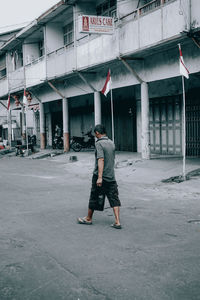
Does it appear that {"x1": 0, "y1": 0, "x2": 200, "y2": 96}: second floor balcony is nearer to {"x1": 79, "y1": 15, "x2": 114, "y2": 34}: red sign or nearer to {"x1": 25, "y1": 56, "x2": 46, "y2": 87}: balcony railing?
{"x1": 25, "y1": 56, "x2": 46, "y2": 87}: balcony railing

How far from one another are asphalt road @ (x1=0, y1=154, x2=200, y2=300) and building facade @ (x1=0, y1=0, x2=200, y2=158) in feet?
19.4

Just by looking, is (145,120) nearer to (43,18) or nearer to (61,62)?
(61,62)

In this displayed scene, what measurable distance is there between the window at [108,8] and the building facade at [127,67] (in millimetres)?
48

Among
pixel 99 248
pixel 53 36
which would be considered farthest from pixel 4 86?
pixel 99 248

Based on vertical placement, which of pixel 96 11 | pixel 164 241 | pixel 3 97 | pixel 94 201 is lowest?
pixel 164 241

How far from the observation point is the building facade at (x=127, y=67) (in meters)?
13.4

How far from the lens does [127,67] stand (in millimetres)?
15789

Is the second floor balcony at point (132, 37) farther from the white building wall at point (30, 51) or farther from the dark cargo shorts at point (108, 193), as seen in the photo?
the dark cargo shorts at point (108, 193)

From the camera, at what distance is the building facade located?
44.1 feet

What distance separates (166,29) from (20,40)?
16.8 m

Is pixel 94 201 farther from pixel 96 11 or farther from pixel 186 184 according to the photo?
pixel 96 11

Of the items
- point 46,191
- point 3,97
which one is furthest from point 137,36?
point 3,97

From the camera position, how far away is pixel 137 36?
14.5 m

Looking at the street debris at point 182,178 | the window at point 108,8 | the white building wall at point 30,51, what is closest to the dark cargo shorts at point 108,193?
the street debris at point 182,178
